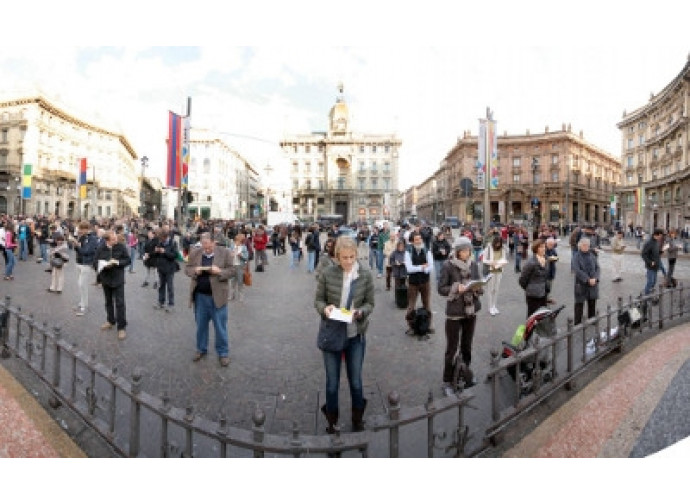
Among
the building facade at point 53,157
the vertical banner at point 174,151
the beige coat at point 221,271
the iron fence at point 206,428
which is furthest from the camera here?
the building facade at point 53,157

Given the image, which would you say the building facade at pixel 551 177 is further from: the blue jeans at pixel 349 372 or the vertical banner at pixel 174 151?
the blue jeans at pixel 349 372

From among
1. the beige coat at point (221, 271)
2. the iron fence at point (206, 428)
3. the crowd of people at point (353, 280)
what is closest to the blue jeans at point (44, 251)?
the crowd of people at point (353, 280)

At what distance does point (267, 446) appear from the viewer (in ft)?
7.75

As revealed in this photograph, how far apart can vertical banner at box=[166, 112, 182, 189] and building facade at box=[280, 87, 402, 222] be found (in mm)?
59892

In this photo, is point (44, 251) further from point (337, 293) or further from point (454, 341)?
point (454, 341)

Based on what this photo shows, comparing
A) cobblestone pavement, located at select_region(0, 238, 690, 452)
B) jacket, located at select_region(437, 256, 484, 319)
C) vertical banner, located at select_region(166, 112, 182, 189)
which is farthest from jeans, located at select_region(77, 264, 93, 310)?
vertical banner, located at select_region(166, 112, 182, 189)

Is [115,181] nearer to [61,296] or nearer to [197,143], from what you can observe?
[197,143]

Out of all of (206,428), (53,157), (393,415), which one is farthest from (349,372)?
(53,157)

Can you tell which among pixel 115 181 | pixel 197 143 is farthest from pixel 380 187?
pixel 115 181

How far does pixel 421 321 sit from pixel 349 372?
2893mm

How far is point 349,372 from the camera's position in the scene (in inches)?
140

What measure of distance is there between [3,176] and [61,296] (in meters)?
53.9

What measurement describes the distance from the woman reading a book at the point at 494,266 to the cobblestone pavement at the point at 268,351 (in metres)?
0.33

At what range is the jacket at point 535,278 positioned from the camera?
600cm
